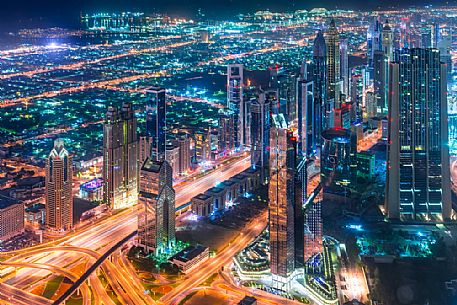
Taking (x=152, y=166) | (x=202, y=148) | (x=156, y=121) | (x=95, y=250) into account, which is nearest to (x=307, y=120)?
(x=202, y=148)

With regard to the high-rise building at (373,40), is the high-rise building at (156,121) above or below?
below

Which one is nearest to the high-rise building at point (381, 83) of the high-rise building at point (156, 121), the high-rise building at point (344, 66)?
the high-rise building at point (344, 66)

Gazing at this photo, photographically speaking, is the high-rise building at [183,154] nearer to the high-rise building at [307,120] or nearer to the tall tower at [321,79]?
the high-rise building at [307,120]

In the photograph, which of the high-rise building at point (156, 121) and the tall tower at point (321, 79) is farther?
the tall tower at point (321, 79)

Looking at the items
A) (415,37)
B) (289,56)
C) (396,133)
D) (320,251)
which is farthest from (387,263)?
(289,56)

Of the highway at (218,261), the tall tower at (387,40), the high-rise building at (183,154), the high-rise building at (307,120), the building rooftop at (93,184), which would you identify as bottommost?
the highway at (218,261)

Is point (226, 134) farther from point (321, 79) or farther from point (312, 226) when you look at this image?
point (312, 226)
